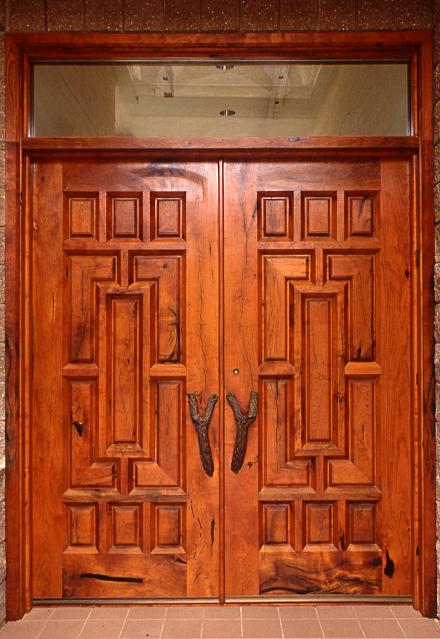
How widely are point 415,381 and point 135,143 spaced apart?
4.92 feet

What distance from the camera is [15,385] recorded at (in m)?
→ 1.91

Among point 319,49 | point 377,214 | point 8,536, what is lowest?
point 8,536

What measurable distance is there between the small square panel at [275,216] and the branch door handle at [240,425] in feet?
2.17

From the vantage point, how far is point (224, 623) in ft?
6.00

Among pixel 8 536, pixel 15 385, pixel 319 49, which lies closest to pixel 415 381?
pixel 319 49

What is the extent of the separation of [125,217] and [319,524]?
1.51m

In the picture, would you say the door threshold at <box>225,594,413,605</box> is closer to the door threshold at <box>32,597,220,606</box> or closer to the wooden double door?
the wooden double door

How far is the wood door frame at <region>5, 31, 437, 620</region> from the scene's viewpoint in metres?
1.90

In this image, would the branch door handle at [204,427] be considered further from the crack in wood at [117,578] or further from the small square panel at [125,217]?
the small square panel at [125,217]

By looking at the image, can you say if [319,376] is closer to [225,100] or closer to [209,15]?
[225,100]

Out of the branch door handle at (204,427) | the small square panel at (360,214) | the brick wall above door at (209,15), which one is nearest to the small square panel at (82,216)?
the brick wall above door at (209,15)

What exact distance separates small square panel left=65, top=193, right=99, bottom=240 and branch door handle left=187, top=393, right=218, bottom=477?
80 centimetres

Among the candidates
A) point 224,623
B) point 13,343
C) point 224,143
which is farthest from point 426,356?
point 13,343

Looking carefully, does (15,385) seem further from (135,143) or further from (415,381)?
(415,381)
